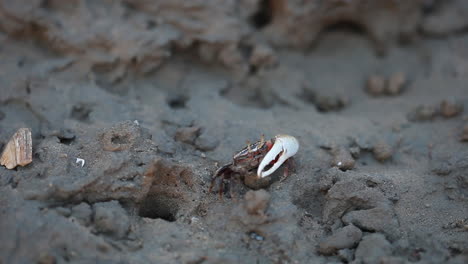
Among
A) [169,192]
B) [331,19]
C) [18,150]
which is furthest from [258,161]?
[331,19]

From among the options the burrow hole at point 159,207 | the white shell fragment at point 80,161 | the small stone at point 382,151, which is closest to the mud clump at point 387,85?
the small stone at point 382,151

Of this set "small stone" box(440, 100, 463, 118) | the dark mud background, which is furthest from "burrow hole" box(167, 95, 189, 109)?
"small stone" box(440, 100, 463, 118)

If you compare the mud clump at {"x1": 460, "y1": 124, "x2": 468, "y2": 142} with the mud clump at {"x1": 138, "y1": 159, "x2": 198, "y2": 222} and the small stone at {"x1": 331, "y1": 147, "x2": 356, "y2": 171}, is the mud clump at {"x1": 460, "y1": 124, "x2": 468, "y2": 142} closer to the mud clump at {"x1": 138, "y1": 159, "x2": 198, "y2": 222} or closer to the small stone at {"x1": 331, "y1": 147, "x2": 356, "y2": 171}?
the small stone at {"x1": 331, "y1": 147, "x2": 356, "y2": 171}

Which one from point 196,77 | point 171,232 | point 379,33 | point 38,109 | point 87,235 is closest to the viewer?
point 87,235

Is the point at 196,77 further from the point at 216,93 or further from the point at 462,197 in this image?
the point at 462,197

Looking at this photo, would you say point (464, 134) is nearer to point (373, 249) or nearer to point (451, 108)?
point (451, 108)

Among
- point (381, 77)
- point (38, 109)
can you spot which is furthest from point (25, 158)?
point (381, 77)
